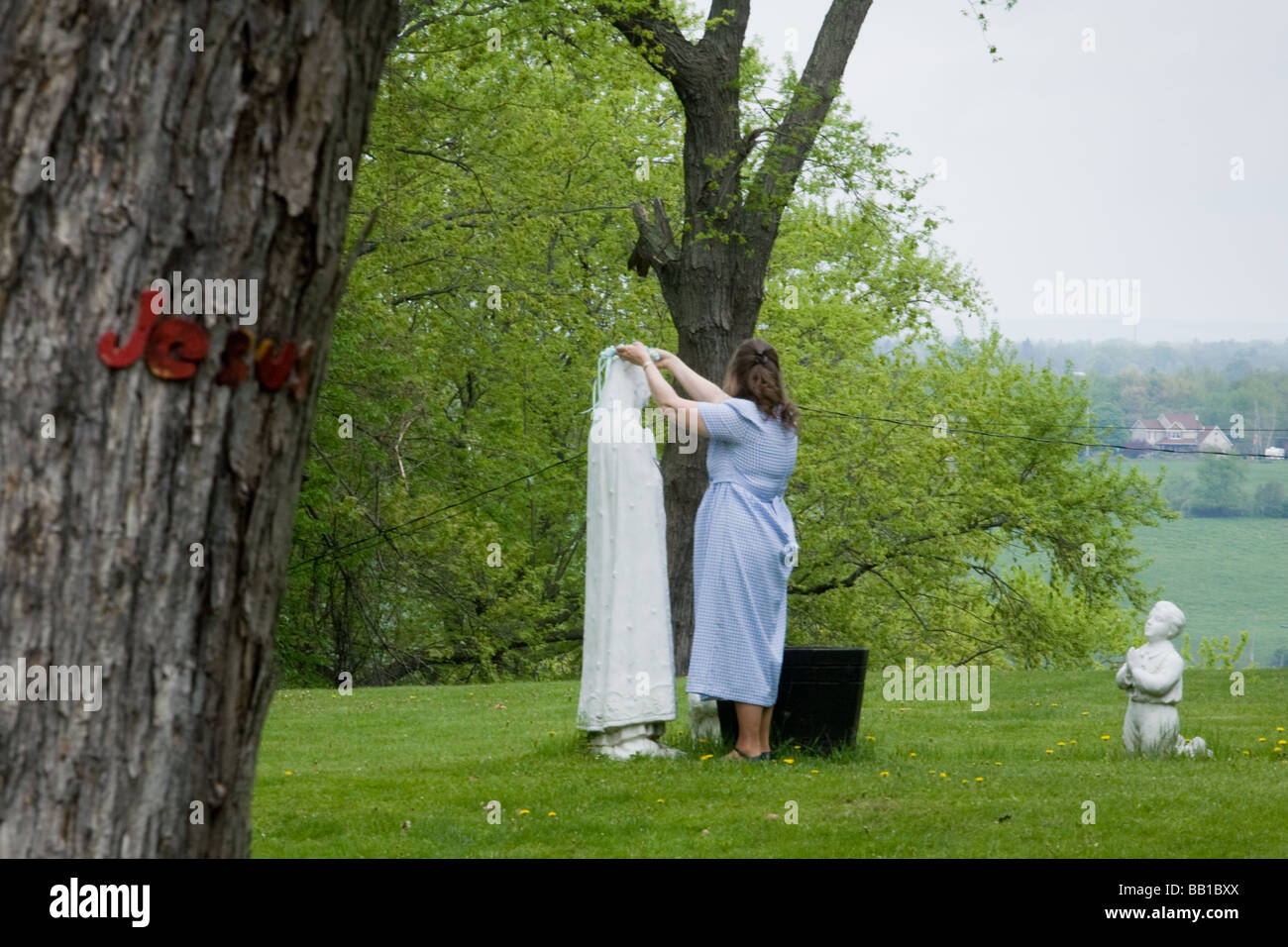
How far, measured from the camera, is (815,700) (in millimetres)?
8297

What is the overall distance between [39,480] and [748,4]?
13962 mm

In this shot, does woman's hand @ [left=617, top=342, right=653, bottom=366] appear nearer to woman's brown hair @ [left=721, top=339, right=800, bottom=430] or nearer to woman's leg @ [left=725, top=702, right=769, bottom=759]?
woman's brown hair @ [left=721, top=339, right=800, bottom=430]

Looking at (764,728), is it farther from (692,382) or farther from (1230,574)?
(1230,574)

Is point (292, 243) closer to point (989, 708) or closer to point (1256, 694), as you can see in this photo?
point (989, 708)

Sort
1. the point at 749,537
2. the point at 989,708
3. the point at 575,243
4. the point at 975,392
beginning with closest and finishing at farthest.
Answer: the point at 749,537
the point at 989,708
the point at 575,243
the point at 975,392

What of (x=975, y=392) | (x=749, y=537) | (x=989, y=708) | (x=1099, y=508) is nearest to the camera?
(x=749, y=537)

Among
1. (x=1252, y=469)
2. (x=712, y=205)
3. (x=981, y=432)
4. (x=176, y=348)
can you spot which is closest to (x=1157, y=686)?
(x=176, y=348)

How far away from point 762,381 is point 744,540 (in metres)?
0.90

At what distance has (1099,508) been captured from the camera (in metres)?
32.9

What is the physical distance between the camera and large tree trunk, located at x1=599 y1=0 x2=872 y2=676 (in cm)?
1500

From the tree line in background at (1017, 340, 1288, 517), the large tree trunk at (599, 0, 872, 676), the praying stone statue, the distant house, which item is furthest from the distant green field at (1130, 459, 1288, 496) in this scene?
the praying stone statue
